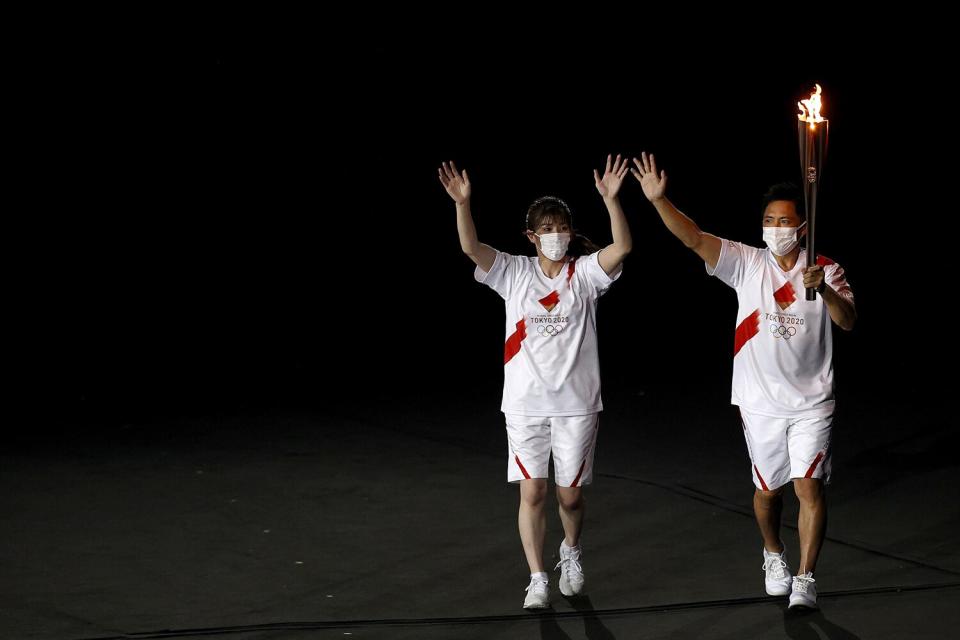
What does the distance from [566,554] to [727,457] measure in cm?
296

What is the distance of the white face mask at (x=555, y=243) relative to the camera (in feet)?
18.7

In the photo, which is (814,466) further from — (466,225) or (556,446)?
(466,225)

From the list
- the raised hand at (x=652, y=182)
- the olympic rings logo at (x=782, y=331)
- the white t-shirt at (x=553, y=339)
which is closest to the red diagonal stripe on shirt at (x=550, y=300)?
the white t-shirt at (x=553, y=339)

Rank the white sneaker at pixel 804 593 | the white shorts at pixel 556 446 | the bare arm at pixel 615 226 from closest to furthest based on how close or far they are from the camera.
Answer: the white sneaker at pixel 804 593 → the bare arm at pixel 615 226 → the white shorts at pixel 556 446

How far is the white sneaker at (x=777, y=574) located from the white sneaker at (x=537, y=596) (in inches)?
38.3

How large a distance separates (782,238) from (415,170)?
1217 cm

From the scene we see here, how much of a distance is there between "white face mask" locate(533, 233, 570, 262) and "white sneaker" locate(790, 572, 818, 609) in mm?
1683

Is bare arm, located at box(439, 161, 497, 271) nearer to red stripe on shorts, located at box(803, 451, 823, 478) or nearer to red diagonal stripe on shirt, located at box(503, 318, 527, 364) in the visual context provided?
red diagonal stripe on shirt, located at box(503, 318, 527, 364)

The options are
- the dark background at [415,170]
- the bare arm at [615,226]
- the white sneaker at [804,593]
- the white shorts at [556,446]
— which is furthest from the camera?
the dark background at [415,170]

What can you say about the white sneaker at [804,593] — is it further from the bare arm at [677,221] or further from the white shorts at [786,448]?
the bare arm at [677,221]

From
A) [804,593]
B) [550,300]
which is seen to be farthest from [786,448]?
[550,300]

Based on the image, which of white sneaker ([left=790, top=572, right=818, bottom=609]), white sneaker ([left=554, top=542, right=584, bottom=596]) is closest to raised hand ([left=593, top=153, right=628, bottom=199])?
white sneaker ([left=554, top=542, right=584, bottom=596])

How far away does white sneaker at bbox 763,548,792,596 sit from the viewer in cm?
568

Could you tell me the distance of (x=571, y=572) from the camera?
5738mm
